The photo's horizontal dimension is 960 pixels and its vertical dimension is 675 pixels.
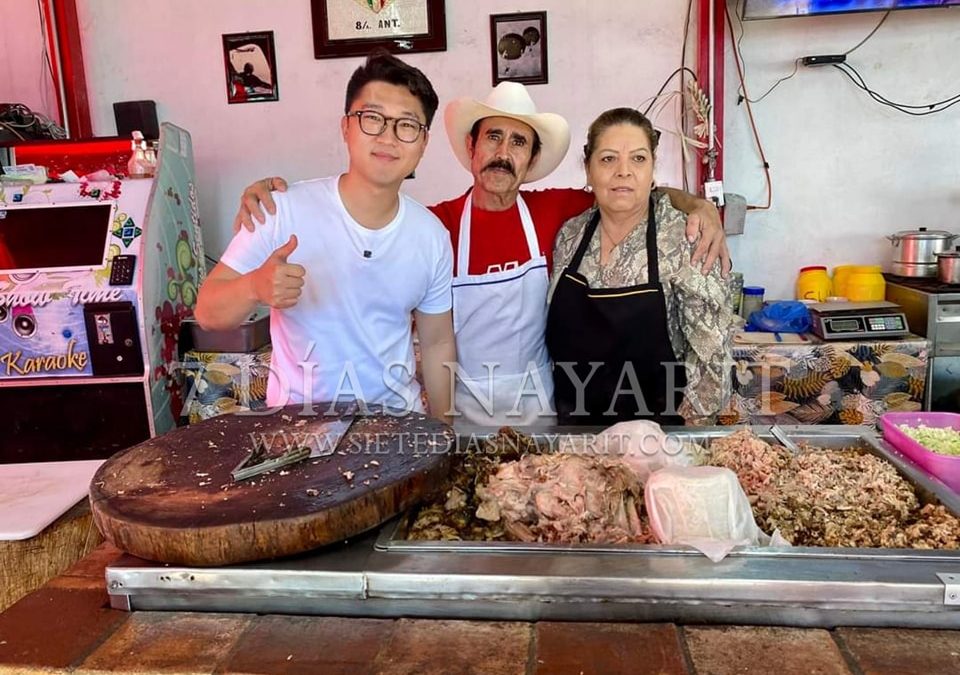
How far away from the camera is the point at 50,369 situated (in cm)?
368

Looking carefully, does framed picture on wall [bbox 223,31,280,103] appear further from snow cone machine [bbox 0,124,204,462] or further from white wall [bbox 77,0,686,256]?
snow cone machine [bbox 0,124,204,462]

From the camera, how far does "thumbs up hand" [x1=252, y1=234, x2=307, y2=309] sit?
5.21ft

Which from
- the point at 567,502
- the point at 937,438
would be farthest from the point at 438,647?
the point at 937,438

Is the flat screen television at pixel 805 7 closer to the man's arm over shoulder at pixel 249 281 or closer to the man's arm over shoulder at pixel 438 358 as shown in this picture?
Answer: the man's arm over shoulder at pixel 438 358

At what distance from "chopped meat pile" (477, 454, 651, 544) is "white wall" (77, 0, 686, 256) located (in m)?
3.18

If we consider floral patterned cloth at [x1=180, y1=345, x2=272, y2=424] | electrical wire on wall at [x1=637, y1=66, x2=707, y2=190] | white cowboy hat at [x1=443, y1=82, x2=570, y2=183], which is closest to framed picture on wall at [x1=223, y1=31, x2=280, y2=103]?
floral patterned cloth at [x1=180, y1=345, x2=272, y2=424]

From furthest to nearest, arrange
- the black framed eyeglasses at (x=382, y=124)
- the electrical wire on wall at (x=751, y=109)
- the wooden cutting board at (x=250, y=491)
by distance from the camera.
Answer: the electrical wire on wall at (x=751, y=109) < the black framed eyeglasses at (x=382, y=124) < the wooden cutting board at (x=250, y=491)

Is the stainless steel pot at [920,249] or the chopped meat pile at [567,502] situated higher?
the stainless steel pot at [920,249]

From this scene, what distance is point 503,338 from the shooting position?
8.10 ft

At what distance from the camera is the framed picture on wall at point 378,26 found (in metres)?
4.25

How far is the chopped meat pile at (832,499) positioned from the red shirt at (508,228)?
1.01 m

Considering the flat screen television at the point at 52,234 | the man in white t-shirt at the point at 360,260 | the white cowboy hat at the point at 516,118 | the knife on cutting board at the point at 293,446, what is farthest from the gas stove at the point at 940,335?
the flat screen television at the point at 52,234

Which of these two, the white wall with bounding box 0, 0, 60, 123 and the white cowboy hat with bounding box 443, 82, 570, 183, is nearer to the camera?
the white cowboy hat with bounding box 443, 82, 570, 183

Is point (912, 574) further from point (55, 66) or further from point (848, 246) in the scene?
point (55, 66)
